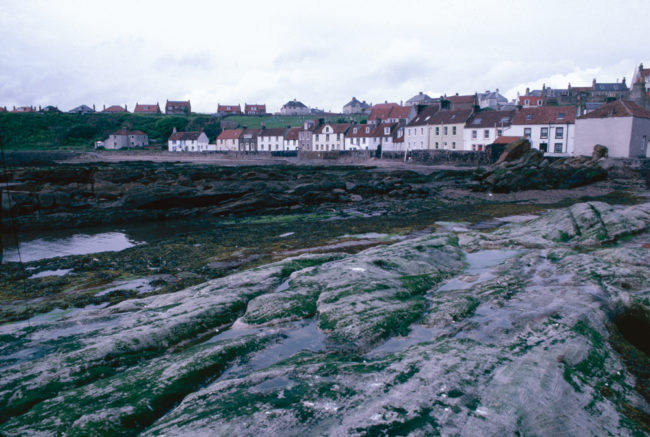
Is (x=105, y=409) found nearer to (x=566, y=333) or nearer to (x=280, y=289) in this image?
(x=280, y=289)

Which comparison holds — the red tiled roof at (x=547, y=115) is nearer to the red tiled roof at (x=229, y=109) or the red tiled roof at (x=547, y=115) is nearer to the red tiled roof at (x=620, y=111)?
the red tiled roof at (x=620, y=111)

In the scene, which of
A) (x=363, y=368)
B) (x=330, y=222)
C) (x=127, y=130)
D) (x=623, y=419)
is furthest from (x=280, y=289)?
(x=127, y=130)

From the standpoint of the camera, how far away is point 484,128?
63.8 metres

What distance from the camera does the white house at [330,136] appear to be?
311 feet

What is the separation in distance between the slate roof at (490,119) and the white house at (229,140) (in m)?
73.5

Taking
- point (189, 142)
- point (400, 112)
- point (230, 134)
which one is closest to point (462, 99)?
point (400, 112)

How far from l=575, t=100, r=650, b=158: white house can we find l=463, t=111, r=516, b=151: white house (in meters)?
13.5

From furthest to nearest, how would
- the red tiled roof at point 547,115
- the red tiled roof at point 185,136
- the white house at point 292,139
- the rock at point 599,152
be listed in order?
the red tiled roof at point 185,136 < the white house at point 292,139 < the red tiled roof at point 547,115 < the rock at point 599,152

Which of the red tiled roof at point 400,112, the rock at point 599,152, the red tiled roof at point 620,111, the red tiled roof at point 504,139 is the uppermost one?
the red tiled roof at point 400,112

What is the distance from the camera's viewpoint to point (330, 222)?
22516 mm

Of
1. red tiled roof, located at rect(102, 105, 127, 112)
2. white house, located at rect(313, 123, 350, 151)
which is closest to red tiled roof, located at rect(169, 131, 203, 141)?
white house, located at rect(313, 123, 350, 151)

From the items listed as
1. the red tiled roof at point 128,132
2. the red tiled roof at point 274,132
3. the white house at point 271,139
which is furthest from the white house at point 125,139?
the red tiled roof at point 274,132

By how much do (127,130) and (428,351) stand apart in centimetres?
14611


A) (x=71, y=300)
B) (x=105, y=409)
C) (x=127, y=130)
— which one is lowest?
(x=71, y=300)
